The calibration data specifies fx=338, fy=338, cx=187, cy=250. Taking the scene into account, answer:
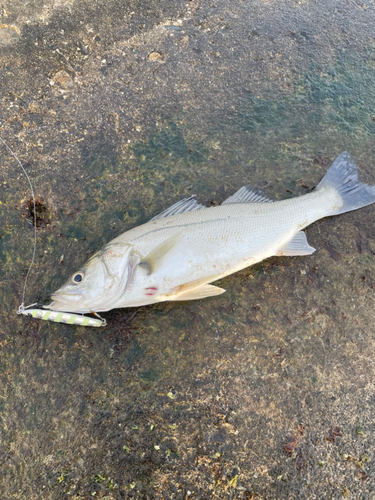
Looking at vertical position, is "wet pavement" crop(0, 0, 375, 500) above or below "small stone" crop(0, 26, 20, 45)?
below

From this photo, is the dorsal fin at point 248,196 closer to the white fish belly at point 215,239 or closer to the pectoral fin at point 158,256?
the white fish belly at point 215,239

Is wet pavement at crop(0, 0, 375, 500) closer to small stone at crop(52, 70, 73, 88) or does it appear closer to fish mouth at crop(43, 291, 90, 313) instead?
small stone at crop(52, 70, 73, 88)

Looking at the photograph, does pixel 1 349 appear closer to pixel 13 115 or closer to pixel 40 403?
pixel 40 403

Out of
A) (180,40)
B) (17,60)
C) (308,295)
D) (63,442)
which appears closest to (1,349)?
(63,442)

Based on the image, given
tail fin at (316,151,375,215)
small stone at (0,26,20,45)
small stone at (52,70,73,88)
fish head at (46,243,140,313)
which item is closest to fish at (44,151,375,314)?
fish head at (46,243,140,313)

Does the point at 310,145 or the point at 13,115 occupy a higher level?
the point at 13,115
